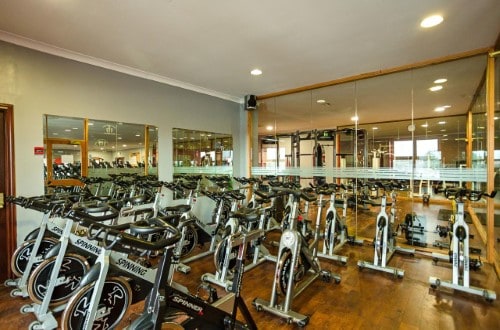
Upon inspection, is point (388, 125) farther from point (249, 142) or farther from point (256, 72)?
point (249, 142)

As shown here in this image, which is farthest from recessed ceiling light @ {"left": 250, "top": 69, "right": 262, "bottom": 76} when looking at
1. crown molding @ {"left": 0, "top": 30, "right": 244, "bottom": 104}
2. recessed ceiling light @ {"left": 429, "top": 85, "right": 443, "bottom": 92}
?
recessed ceiling light @ {"left": 429, "top": 85, "right": 443, "bottom": 92}

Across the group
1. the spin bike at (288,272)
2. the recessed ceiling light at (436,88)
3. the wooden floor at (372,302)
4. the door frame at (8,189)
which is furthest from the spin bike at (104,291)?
the recessed ceiling light at (436,88)

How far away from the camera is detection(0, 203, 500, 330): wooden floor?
229 centimetres

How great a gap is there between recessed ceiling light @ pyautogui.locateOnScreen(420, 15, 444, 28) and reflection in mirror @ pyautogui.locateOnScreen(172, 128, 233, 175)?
381cm

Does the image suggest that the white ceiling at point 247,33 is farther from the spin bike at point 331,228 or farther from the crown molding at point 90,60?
the spin bike at point 331,228

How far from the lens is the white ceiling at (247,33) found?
244cm

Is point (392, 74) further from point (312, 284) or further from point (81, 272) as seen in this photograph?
point (81, 272)

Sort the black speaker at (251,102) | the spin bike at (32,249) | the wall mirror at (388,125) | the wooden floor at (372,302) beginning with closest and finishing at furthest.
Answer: the wooden floor at (372,302)
the spin bike at (32,249)
the wall mirror at (388,125)
the black speaker at (251,102)

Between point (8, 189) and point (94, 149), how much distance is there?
1081 mm

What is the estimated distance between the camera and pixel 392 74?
4.14 m

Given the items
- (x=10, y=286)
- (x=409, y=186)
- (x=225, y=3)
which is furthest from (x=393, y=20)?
(x=10, y=286)

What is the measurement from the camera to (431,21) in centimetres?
268

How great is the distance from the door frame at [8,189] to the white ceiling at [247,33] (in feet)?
3.09

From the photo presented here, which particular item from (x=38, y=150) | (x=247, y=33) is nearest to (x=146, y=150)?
(x=38, y=150)
